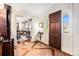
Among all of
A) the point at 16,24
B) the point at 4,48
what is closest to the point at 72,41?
the point at 16,24

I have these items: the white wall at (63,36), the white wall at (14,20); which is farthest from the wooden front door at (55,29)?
the white wall at (14,20)

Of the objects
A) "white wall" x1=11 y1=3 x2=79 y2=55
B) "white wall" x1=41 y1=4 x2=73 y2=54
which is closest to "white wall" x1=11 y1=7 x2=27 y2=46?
"white wall" x1=11 y1=3 x2=79 y2=55

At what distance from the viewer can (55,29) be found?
353 centimetres

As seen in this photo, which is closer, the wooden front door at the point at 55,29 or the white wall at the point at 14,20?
the white wall at the point at 14,20

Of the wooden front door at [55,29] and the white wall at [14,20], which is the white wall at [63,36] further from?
the white wall at [14,20]

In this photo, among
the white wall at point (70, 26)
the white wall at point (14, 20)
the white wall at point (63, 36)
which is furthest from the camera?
the white wall at point (63, 36)

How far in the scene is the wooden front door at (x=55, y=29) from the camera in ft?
11.1

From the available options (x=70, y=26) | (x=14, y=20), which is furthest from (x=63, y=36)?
(x=14, y=20)

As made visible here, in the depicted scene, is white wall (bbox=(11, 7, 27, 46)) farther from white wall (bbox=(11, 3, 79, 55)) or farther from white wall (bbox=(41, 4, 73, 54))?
white wall (bbox=(41, 4, 73, 54))

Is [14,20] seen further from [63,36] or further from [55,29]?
[63,36]

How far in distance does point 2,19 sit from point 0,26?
0.54ft

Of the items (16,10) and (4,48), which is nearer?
(4,48)

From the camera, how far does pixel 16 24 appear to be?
2949mm

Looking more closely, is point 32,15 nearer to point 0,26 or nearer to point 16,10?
point 16,10
